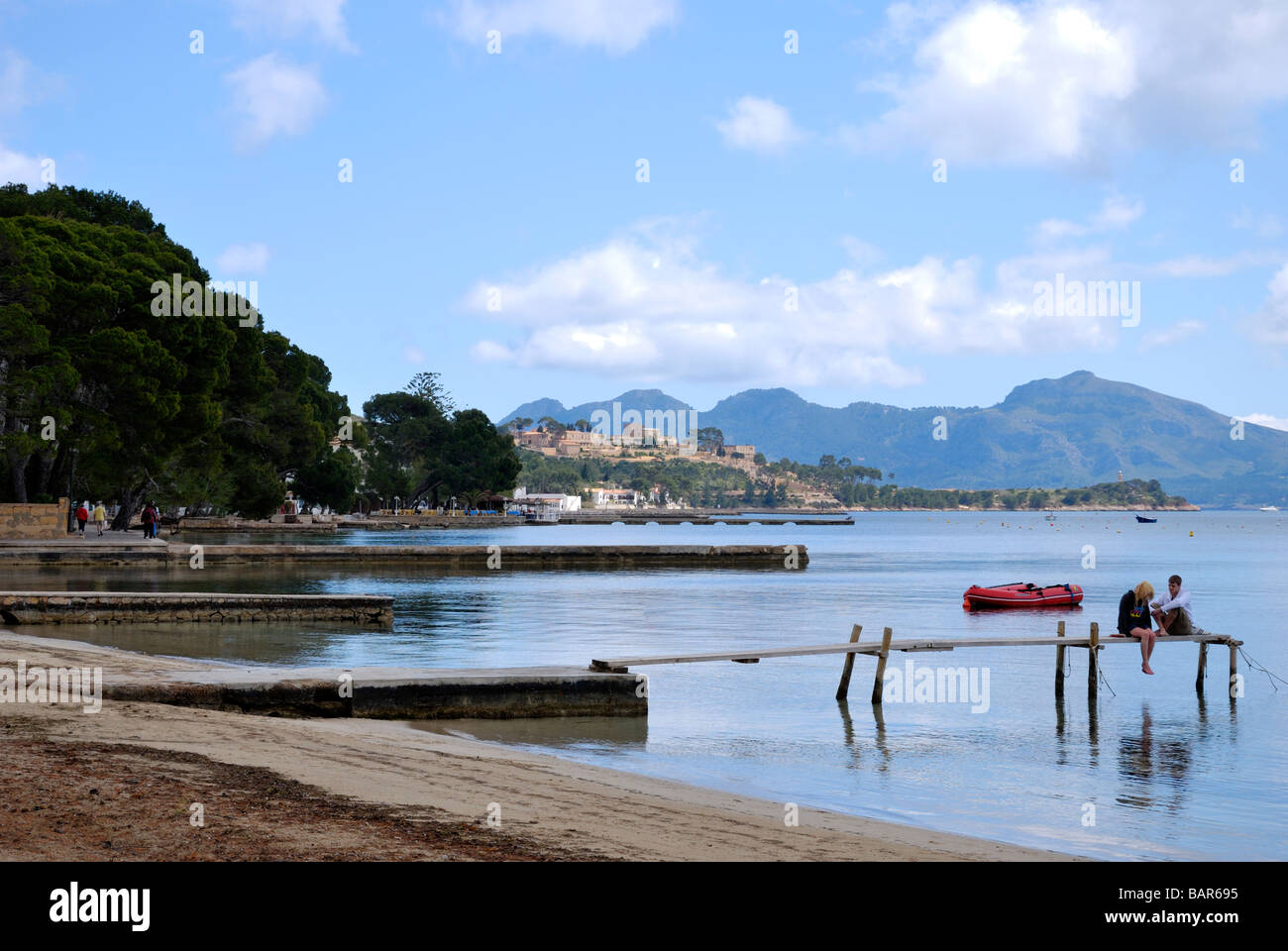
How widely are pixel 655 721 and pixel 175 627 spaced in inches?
593

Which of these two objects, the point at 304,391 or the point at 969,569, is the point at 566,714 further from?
the point at 304,391

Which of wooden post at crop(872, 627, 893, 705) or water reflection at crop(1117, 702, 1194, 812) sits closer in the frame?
water reflection at crop(1117, 702, 1194, 812)

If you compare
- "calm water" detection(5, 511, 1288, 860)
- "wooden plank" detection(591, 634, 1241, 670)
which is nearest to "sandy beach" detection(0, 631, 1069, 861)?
"calm water" detection(5, 511, 1288, 860)

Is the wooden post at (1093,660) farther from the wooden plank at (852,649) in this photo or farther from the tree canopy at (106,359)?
the tree canopy at (106,359)

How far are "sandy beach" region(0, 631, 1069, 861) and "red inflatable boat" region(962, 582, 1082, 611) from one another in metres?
31.9

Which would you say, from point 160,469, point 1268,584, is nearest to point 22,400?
point 160,469

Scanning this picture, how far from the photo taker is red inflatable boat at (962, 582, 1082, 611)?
42.6 m

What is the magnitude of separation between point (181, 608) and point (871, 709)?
56.7 feet

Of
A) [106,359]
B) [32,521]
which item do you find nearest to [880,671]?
[106,359]

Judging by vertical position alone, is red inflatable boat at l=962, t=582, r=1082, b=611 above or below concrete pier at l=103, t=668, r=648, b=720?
below

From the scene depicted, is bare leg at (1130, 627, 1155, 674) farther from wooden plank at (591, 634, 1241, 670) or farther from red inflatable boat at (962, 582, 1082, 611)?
red inflatable boat at (962, 582, 1082, 611)

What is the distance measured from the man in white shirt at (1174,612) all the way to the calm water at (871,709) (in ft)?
4.34

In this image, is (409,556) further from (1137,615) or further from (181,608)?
(1137,615)

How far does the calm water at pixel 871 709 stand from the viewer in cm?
1266
